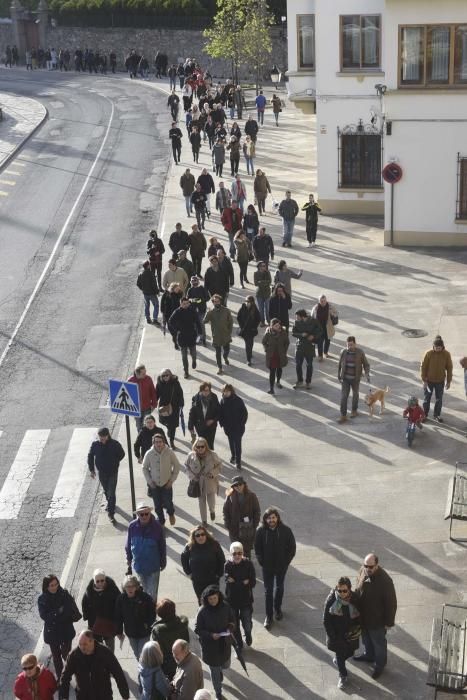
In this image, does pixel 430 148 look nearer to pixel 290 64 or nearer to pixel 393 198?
pixel 393 198

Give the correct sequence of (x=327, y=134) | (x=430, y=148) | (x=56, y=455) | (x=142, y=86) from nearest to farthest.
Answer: (x=56, y=455) → (x=430, y=148) → (x=327, y=134) → (x=142, y=86)

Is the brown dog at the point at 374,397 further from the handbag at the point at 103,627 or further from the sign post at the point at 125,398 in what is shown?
the handbag at the point at 103,627

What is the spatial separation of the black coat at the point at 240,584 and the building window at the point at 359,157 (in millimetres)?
22990

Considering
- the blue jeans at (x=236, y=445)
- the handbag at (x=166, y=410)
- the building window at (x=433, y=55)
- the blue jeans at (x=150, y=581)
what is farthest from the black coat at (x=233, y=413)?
the building window at (x=433, y=55)

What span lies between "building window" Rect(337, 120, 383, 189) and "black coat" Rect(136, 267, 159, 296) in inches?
454

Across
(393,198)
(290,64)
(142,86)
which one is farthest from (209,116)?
(142,86)

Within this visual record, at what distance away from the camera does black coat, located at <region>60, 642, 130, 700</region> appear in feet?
38.3

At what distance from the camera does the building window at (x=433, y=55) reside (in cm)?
2934

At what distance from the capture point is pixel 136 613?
41.7ft

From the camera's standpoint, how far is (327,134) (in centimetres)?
3472

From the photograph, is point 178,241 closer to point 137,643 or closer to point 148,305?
point 148,305

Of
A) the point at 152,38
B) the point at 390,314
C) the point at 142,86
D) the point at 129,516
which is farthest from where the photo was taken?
the point at 152,38

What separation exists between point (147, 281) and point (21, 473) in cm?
694

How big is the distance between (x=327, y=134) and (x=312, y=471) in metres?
18.3
